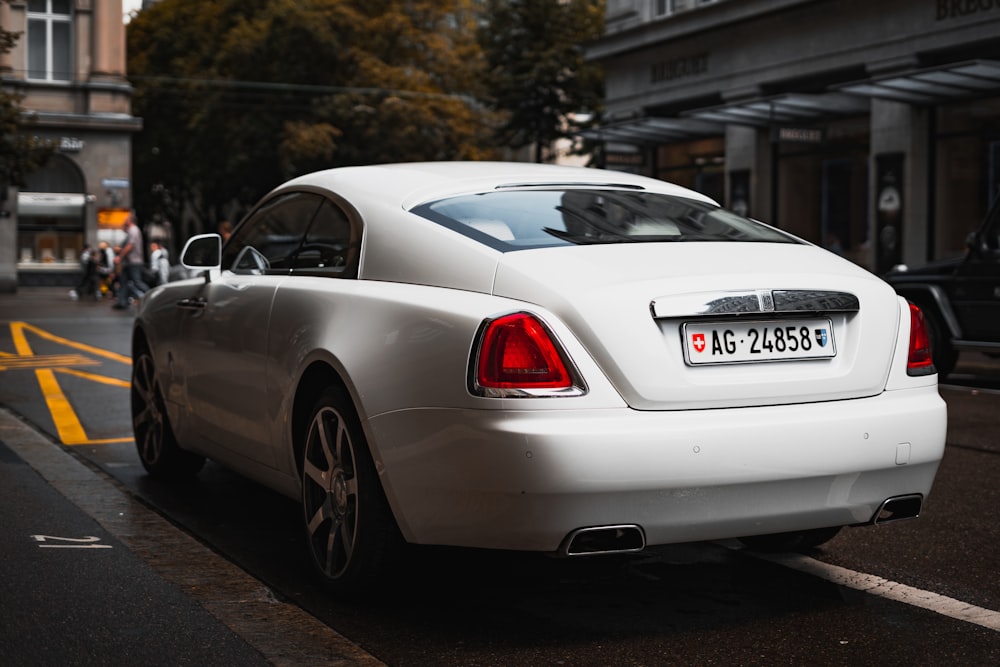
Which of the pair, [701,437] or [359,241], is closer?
[701,437]

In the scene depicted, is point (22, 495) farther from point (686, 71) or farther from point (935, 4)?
point (686, 71)

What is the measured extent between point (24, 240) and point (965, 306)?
123 ft

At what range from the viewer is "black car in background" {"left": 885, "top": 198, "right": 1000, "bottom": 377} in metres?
12.0

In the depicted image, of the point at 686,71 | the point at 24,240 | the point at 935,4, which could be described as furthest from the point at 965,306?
the point at 24,240

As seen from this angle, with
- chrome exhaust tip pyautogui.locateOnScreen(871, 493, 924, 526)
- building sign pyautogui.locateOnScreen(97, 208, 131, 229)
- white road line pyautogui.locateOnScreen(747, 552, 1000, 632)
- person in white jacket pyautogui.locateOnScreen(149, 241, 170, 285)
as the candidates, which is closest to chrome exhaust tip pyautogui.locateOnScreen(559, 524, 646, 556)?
chrome exhaust tip pyautogui.locateOnScreen(871, 493, 924, 526)

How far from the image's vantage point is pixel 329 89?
4694 centimetres

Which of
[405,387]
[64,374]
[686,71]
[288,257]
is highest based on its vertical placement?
[686,71]

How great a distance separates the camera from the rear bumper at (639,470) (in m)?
3.75

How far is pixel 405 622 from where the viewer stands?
13.8 ft

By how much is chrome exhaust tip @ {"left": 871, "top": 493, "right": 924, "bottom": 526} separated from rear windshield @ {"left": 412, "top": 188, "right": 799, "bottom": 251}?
96 centimetres

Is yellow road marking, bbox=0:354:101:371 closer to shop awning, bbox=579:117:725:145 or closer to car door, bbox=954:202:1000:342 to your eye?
car door, bbox=954:202:1000:342

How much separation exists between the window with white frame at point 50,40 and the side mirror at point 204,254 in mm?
40074

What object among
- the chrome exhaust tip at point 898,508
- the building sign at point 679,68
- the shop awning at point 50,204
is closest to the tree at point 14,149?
the building sign at point 679,68

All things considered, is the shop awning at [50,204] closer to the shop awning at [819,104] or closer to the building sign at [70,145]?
the building sign at [70,145]
